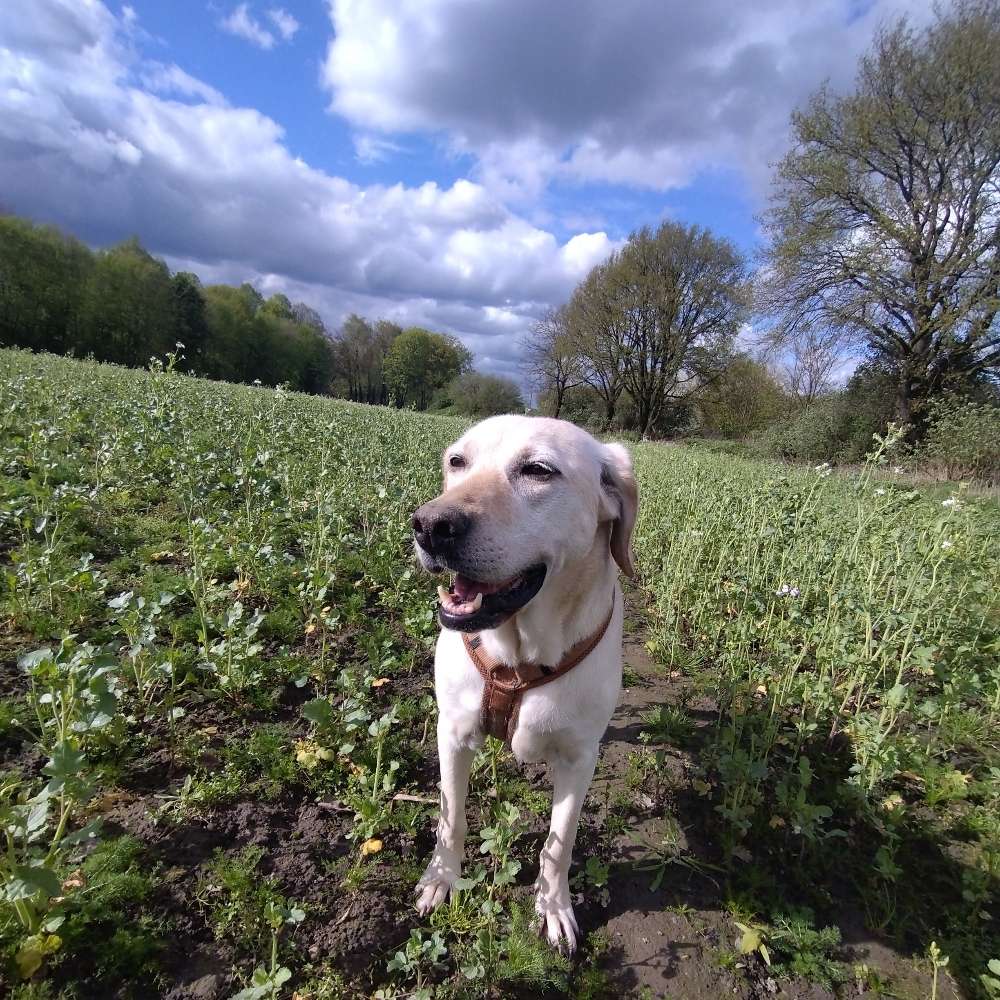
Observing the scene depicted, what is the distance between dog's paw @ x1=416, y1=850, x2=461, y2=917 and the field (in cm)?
6

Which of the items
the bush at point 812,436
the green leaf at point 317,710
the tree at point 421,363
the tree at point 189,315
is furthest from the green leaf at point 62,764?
the tree at point 421,363

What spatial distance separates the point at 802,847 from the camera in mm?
2666

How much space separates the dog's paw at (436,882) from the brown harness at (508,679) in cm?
66

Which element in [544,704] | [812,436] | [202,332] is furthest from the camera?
[202,332]

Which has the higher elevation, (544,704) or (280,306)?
(280,306)

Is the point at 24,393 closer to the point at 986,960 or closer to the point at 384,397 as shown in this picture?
the point at 986,960

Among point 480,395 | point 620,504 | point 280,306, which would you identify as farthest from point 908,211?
point 280,306

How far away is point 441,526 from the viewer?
6.26 ft

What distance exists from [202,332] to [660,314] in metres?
45.2

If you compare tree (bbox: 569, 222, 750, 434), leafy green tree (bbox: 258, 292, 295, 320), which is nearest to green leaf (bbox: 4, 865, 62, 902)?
tree (bbox: 569, 222, 750, 434)

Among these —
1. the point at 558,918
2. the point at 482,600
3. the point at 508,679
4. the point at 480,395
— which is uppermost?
the point at 480,395

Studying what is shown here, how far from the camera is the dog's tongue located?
2051 millimetres

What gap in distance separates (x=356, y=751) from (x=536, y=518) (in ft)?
5.95

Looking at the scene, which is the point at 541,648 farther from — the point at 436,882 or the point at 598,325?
the point at 598,325
